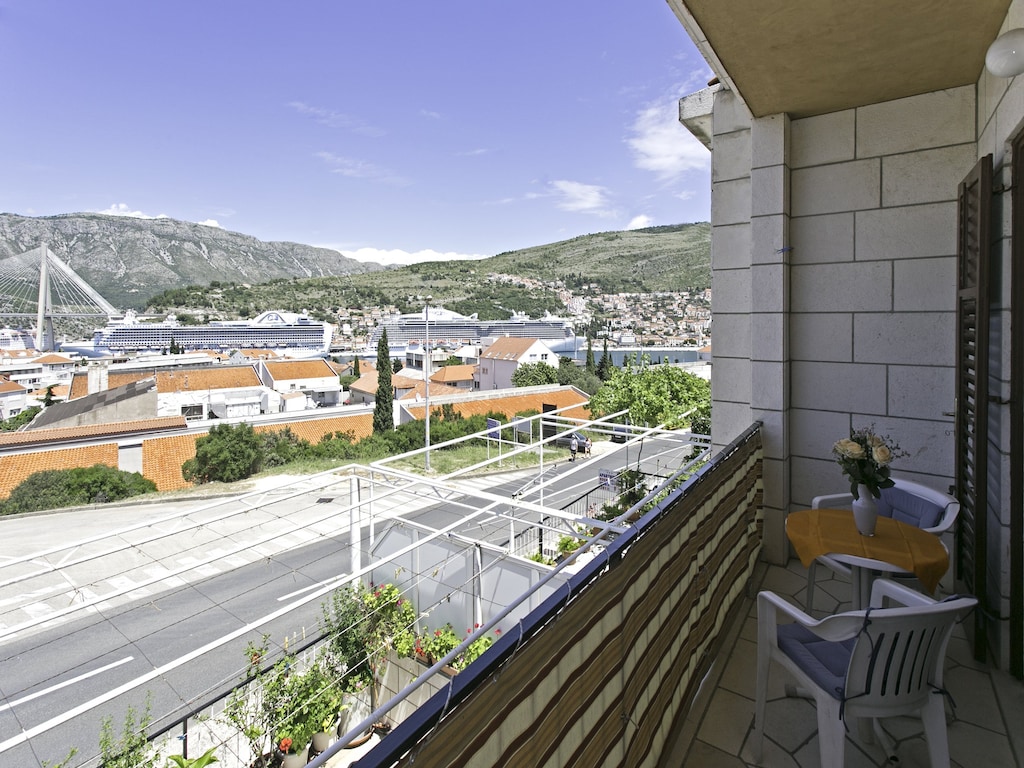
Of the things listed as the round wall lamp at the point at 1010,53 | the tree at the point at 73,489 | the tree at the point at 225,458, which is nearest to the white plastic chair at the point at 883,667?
the round wall lamp at the point at 1010,53

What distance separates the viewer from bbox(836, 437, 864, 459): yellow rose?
2.01 meters

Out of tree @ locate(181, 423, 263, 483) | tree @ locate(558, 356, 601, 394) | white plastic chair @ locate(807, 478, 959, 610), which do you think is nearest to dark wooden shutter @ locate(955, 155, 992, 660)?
white plastic chair @ locate(807, 478, 959, 610)

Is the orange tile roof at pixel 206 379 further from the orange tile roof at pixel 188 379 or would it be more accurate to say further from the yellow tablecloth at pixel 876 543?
the yellow tablecloth at pixel 876 543

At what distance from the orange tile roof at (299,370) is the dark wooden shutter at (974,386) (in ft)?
143

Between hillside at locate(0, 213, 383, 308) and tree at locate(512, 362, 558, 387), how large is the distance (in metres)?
73.7

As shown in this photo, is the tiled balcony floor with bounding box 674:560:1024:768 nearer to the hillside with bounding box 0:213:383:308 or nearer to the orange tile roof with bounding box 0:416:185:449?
the orange tile roof with bounding box 0:416:185:449

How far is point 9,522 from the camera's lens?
1642 cm

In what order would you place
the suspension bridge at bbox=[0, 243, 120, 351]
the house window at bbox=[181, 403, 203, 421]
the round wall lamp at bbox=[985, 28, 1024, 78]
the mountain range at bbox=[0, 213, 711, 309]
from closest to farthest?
the round wall lamp at bbox=[985, 28, 1024, 78] < the house window at bbox=[181, 403, 203, 421] < the mountain range at bbox=[0, 213, 711, 309] < the suspension bridge at bbox=[0, 243, 120, 351]

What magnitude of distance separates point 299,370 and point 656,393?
119 ft

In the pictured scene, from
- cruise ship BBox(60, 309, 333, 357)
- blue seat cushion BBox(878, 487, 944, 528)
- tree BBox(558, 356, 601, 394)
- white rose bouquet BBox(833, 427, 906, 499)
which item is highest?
cruise ship BBox(60, 309, 333, 357)

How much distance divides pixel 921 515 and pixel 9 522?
73.9 feet

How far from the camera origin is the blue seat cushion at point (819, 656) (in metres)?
1.32

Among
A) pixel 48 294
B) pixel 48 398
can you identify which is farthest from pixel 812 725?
pixel 48 294

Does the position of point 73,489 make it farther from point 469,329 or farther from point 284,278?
point 284,278
